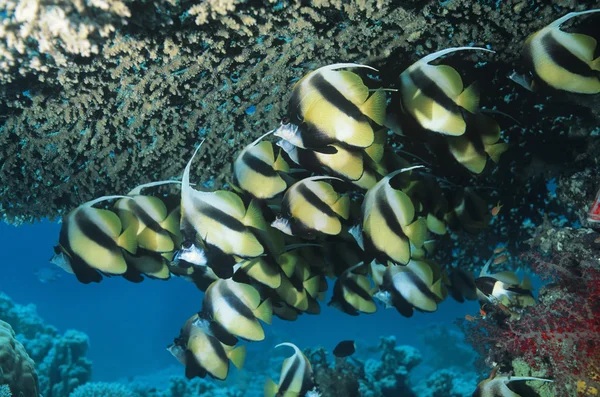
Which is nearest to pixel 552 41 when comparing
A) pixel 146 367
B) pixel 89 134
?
pixel 89 134

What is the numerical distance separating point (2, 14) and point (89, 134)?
1.33 m

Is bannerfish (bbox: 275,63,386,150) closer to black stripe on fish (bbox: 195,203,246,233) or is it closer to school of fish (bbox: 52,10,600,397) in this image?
school of fish (bbox: 52,10,600,397)

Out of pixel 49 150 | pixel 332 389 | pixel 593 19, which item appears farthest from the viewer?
pixel 332 389

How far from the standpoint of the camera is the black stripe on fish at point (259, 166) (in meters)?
2.57

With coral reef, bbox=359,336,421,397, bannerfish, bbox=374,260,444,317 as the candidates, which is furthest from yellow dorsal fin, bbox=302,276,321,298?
coral reef, bbox=359,336,421,397

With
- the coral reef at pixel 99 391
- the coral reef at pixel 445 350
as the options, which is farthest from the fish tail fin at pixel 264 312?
the coral reef at pixel 445 350

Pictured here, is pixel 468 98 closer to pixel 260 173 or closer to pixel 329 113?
pixel 329 113

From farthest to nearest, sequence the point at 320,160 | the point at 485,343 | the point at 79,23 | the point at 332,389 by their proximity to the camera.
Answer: the point at 332,389 < the point at 485,343 < the point at 320,160 < the point at 79,23

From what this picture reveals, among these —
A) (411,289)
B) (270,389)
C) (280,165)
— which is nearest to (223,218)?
(280,165)

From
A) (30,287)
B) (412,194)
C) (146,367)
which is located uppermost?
(30,287)

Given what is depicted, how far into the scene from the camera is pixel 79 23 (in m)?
1.76

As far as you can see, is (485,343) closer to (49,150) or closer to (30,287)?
(49,150)

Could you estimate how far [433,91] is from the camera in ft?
7.14

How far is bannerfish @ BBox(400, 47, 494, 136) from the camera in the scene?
215cm
